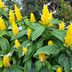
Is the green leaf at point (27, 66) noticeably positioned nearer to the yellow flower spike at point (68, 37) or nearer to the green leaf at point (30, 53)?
the green leaf at point (30, 53)

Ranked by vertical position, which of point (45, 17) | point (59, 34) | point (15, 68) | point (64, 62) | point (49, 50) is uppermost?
point (45, 17)

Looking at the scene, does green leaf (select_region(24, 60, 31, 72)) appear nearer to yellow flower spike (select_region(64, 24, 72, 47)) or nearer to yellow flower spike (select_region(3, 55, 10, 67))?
yellow flower spike (select_region(3, 55, 10, 67))

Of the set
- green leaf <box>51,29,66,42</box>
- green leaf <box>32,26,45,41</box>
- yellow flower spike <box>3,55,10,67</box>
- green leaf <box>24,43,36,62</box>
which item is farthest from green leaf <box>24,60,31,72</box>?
green leaf <box>51,29,66,42</box>

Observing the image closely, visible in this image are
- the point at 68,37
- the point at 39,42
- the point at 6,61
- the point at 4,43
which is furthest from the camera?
the point at 4,43

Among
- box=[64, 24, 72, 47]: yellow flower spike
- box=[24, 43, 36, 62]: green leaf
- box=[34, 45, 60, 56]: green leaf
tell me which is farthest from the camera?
box=[24, 43, 36, 62]: green leaf

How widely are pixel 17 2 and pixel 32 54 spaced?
2113 mm

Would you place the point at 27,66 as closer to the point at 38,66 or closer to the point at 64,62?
the point at 38,66

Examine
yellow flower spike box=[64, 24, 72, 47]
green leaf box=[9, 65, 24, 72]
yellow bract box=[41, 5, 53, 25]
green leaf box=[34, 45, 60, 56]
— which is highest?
yellow bract box=[41, 5, 53, 25]

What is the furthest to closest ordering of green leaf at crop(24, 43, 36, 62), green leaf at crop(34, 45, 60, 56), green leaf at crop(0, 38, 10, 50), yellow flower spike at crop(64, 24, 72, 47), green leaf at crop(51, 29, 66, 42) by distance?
green leaf at crop(0, 38, 10, 50)
green leaf at crop(24, 43, 36, 62)
green leaf at crop(51, 29, 66, 42)
green leaf at crop(34, 45, 60, 56)
yellow flower spike at crop(64, 24, 72, 47)

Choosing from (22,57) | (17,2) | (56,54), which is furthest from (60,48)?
(17,2)

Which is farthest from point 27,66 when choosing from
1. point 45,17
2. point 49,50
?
point 45,17

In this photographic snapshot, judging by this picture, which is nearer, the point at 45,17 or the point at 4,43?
the point at 45,17

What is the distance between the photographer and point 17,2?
18.7ft

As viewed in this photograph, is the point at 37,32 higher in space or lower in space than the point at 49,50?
higher
